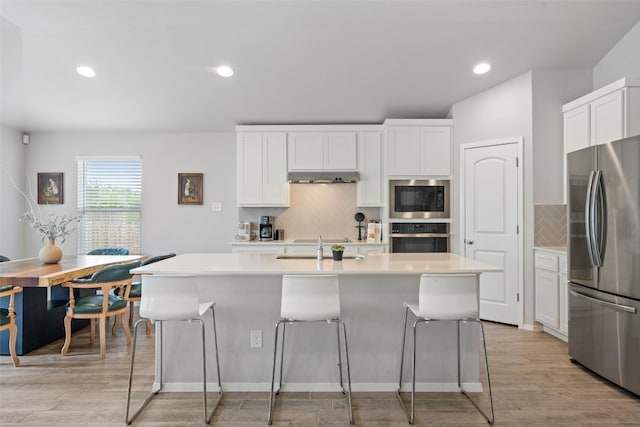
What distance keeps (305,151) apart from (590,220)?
337cm

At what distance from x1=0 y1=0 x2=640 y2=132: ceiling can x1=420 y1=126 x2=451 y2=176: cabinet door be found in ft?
1.15

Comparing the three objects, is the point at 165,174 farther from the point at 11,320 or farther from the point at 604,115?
the point at 604,115

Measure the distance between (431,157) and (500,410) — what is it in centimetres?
323

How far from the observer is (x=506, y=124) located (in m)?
4.35

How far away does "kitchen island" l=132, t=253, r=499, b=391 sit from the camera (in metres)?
2.73

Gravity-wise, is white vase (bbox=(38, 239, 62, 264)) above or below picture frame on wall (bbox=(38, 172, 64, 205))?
below

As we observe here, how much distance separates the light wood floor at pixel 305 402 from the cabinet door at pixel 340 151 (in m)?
2.98

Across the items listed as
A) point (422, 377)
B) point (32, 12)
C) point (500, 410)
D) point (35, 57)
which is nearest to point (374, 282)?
point (422, 377)

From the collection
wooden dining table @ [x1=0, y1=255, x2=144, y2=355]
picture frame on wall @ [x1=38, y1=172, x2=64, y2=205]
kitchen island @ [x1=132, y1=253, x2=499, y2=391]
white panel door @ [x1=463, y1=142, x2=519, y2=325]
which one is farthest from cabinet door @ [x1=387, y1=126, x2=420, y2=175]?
picture frame on wall @ [x1=38, y1=172, x2=64, y2=205]

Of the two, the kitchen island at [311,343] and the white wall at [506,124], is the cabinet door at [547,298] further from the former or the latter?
the kitchen island at [311,343]

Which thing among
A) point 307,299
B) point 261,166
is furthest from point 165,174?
point 307,299

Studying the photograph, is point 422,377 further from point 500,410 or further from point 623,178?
Answer: point 623,178

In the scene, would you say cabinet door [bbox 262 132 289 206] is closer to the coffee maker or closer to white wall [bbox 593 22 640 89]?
the coffee maker

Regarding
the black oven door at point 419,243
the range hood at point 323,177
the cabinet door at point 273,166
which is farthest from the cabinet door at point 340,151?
the black oven door at point 419,243
